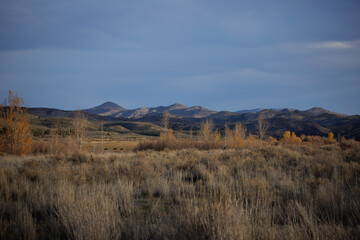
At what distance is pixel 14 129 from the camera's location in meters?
17.8

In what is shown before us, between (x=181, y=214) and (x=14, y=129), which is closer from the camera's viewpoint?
(x=181, y=214)

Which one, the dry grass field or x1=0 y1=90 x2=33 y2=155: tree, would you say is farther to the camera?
x1=0 y1=90 x2=33 y2=155: tree

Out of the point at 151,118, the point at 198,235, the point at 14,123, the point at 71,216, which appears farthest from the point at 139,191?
the point at 151,118

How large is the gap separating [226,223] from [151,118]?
559 ft

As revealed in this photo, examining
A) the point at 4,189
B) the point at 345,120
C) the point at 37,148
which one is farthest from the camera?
the point at 345,120

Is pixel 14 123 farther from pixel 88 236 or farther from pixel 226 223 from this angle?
pixel 226 223

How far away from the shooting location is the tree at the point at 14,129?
17641mm

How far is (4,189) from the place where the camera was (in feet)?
17.6

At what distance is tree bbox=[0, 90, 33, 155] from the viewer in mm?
17641

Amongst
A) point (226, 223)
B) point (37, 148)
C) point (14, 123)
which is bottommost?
point (37, 148)

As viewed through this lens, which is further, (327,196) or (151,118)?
(151,118)

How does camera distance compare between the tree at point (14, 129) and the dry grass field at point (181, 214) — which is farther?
the tree at point (14, 129)

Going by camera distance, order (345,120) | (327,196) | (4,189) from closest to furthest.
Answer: (327,196), (4,189), (345,120)

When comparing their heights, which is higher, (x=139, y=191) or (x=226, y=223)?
(x=226, y=223)
